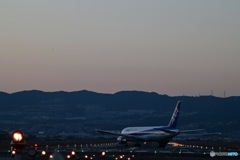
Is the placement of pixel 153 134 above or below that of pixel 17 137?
above

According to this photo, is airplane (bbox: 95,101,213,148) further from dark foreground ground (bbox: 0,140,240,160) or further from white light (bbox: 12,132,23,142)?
white light (bbox: 12,132,23,142)

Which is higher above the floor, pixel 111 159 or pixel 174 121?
pixel 174 121

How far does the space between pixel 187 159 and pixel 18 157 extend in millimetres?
44217

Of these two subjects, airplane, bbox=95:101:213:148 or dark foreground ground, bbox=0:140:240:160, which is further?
airplane, bbox=95:101:213:148

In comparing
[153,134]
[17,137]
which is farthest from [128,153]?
[17,137]

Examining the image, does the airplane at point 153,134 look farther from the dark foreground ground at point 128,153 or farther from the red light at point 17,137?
the red light at point 17,137

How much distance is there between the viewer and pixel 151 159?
64.6 metres

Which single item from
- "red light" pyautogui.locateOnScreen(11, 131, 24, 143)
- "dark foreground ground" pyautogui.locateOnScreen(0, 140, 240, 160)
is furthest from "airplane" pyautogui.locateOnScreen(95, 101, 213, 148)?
"red light" pyautogui.locateOnScreen(11, 131, 24, 143)

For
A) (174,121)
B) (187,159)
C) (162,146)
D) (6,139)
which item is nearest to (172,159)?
(187,159)

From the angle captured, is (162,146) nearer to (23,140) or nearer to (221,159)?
(221,159)

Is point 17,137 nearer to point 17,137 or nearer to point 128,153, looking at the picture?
point 17,137

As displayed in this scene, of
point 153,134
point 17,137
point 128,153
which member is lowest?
point 17,137

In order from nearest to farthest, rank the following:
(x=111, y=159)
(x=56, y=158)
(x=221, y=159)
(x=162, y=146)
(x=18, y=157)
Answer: (x=56, y=158), (x=18, y=157), (x=111, y=159), (x=221, y=159), (x=162, y=146)

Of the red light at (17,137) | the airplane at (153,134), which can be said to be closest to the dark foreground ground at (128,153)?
the red light at (17,137)
